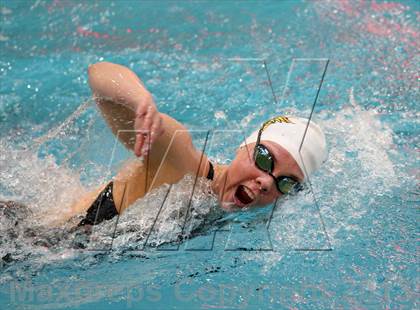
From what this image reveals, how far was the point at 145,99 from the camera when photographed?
2.07m

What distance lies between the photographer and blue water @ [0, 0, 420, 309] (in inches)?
92.6

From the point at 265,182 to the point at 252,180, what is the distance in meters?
0.05

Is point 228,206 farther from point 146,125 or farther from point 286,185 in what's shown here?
point 146,125

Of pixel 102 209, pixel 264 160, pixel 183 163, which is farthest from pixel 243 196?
pixel 102 209

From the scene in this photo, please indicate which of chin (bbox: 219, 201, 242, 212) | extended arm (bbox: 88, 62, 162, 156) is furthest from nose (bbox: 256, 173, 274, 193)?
extended arm (bbox: 88, 62, 162, 156)

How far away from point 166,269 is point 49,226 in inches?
17.5

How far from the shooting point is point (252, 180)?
2406 mm

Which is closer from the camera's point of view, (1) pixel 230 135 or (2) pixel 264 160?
(2) pixel 264 160

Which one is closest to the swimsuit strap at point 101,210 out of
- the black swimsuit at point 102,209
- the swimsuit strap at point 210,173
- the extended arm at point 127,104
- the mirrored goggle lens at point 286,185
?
the black swimsuit at point 102,209

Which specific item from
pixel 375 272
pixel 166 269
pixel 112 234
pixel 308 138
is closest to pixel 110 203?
pixel 112 234

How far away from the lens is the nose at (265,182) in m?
2.38

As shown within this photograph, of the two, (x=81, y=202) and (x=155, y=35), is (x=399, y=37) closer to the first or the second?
(x=155, y=35)

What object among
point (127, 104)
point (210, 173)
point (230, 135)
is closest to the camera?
point (127, 104)

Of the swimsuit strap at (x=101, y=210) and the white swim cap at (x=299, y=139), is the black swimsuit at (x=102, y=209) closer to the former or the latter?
the swimsuit strap at (x=101, y=210)
